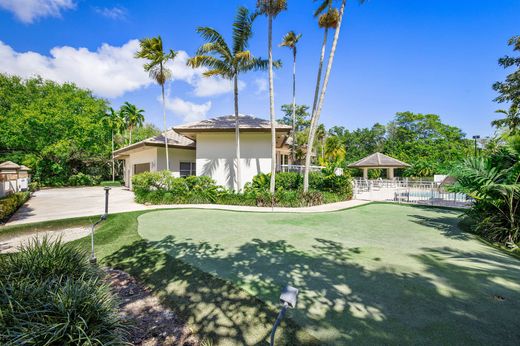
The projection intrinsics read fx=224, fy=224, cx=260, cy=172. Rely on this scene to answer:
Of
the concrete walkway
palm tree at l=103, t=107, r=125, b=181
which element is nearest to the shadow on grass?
the concrete walkway

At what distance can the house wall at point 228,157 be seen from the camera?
1631 cm

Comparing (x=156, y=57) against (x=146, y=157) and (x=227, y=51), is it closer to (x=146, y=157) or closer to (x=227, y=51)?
(x=227, y=51)

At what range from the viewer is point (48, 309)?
8.31 ft

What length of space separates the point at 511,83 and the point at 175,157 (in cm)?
2295

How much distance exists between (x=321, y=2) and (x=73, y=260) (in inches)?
686

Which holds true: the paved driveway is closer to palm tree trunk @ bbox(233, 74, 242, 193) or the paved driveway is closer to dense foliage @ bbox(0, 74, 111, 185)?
palm tree trunk @ bbox(233, 74, 242, 193)

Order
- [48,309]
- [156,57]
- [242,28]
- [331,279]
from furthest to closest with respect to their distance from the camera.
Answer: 1. [156,57]
2. [242,28]
3. [331,279]
4. [48,309]

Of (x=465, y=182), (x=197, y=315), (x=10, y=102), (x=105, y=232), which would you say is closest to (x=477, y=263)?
(x=465, y=182)

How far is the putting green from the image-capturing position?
279 centimetres

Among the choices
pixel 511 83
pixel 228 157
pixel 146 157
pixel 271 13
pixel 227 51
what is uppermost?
pixel 271 13

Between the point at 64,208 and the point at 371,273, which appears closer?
the point at 371,273

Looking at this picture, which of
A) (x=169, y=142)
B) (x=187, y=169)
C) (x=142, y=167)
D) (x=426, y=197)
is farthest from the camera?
(x=142, y=167)

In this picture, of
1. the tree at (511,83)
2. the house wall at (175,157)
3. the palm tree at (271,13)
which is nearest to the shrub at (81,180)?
the house wall at (175,157)

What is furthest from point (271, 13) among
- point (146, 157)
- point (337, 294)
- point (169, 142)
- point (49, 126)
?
point (49, 126)
